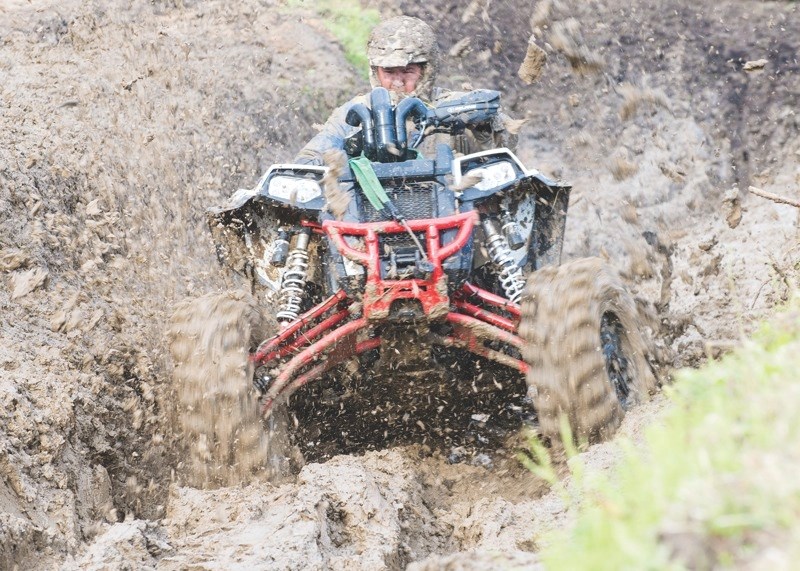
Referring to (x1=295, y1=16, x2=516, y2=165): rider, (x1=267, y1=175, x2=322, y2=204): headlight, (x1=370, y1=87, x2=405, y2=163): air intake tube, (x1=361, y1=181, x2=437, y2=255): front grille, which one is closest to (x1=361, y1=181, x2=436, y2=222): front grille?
(x1=361, y1=181, x2=437, y2=255): front grille

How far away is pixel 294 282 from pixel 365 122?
981mm

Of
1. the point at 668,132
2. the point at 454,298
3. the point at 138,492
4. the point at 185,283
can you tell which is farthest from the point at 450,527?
the point at 668,132

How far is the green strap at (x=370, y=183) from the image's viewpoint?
602cm

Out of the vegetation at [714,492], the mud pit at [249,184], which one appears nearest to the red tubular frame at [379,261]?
the mud pit at [249,184]

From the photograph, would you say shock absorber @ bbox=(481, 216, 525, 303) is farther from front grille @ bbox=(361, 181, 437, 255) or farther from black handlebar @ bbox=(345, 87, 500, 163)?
black handlebar @ bbox=(345, 87, 500, 163)

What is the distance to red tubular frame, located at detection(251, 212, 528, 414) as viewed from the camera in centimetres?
568

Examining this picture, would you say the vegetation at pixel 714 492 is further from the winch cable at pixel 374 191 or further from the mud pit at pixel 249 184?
the winch cable at pixel 374 191

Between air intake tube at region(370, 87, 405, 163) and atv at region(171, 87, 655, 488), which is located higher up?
air intake tube at region(370, 87, 405, 163)

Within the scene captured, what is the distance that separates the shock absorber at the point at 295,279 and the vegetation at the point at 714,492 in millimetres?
3909

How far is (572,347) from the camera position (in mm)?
5367

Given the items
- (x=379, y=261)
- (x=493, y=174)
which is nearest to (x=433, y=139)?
(x=493, y=174)

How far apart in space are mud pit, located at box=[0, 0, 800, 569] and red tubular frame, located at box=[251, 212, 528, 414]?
0.56 metres

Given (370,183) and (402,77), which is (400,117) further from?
(402,77)

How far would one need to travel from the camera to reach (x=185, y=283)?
852 cm
